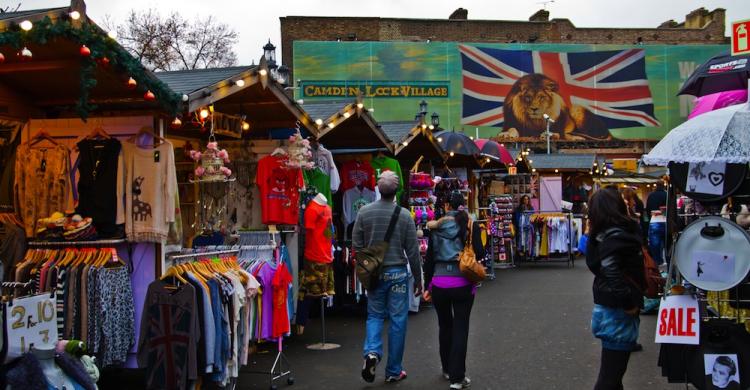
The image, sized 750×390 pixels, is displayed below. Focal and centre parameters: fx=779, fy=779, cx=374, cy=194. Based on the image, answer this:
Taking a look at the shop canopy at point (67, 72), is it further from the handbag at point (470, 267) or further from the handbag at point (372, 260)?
the handbag at point (470, 267)

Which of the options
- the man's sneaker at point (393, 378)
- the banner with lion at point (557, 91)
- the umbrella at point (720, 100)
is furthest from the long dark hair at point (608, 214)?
the banner with lion at point (557, 91)

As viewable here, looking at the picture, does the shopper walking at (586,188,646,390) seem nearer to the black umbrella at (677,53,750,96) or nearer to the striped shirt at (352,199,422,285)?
the striped shirt at (352,199,422,285)

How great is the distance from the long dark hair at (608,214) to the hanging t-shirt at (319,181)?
542 centimetres

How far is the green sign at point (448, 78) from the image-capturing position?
41406mm

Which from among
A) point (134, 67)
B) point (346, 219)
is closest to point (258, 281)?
point (134, 67)

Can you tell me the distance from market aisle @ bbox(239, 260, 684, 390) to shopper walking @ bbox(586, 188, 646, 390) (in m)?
2.05

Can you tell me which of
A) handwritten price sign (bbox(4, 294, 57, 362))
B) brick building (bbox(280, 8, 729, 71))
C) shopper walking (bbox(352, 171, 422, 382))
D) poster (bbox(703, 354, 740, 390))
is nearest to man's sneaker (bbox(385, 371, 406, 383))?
shopper walking (bbox(352, 171, 422, 382))

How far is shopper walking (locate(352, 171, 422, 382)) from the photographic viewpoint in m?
7.36

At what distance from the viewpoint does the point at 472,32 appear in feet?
151

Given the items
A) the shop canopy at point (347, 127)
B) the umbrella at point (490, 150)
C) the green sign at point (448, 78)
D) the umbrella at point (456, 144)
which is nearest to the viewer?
the shop canopy at point (347, 127)

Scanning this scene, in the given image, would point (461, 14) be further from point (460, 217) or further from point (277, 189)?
point (460, 217)

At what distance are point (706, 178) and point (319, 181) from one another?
6069mm

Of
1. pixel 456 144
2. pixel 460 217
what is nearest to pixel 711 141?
pixel 460 217

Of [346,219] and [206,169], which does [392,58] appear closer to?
[346,219]
